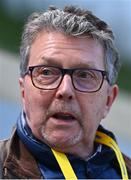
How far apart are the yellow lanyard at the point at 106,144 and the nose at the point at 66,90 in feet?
0.66

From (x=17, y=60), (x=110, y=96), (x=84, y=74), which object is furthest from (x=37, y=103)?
(x=17, y=60)

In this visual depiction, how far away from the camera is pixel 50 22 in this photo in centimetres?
213

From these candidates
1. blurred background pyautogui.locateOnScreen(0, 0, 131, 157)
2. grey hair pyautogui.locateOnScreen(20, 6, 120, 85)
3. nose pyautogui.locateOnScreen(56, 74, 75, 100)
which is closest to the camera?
nose pyautogui.locateOnScreen(56, 74, 75, 100)

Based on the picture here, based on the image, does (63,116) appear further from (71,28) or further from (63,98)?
(71,28)

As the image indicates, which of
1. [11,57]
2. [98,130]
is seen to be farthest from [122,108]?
[98,130]

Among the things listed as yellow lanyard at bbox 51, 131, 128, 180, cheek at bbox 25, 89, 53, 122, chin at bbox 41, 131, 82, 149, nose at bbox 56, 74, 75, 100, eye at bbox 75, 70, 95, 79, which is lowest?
yellow lanyard at bbox 51, 131, 128, 180

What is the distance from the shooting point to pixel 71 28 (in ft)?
6.87

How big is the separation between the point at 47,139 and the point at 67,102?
0.49 ft

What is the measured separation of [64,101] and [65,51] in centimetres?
19

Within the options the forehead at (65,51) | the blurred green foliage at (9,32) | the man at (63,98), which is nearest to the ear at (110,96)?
the man at (63,98)

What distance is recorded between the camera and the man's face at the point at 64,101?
1.99 m

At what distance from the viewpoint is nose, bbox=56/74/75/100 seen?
1.97m

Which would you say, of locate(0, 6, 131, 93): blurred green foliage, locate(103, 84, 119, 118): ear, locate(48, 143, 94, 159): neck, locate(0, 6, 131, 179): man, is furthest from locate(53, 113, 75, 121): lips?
locate(0, 6, 131, 93): blurred green foliage

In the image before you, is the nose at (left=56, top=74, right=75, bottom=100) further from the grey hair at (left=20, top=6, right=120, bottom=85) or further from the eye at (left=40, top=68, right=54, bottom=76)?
the grey hair at (left=20, top=6, right=120, bottom=85)
